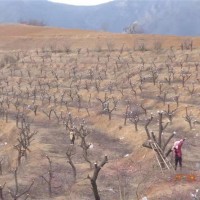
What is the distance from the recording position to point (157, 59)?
172ft

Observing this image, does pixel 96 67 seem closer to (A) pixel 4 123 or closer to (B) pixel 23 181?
(A) pixel 4 123

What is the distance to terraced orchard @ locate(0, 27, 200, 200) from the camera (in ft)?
70.8

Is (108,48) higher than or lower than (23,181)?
higher

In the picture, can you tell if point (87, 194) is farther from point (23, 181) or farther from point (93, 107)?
point (93, 107)

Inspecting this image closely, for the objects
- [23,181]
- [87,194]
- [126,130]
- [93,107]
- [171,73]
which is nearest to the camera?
[87,194]

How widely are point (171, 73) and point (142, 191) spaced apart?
88.1 ft

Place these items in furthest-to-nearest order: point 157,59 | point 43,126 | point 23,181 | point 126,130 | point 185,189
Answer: point 157,59 < point 43,126 < point 126,130 < point 23,181 < point 185,189

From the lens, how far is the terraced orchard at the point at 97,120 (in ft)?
70.8

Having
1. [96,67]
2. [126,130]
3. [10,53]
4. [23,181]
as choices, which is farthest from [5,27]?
[23,181]

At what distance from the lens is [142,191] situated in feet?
66.1

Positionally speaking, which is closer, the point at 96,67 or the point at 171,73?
the point at 171,73

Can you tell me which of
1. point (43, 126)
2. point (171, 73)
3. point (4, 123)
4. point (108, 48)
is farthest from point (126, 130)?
point (108, 48)

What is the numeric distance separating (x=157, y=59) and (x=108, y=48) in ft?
33.7

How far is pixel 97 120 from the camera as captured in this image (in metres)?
35.2
